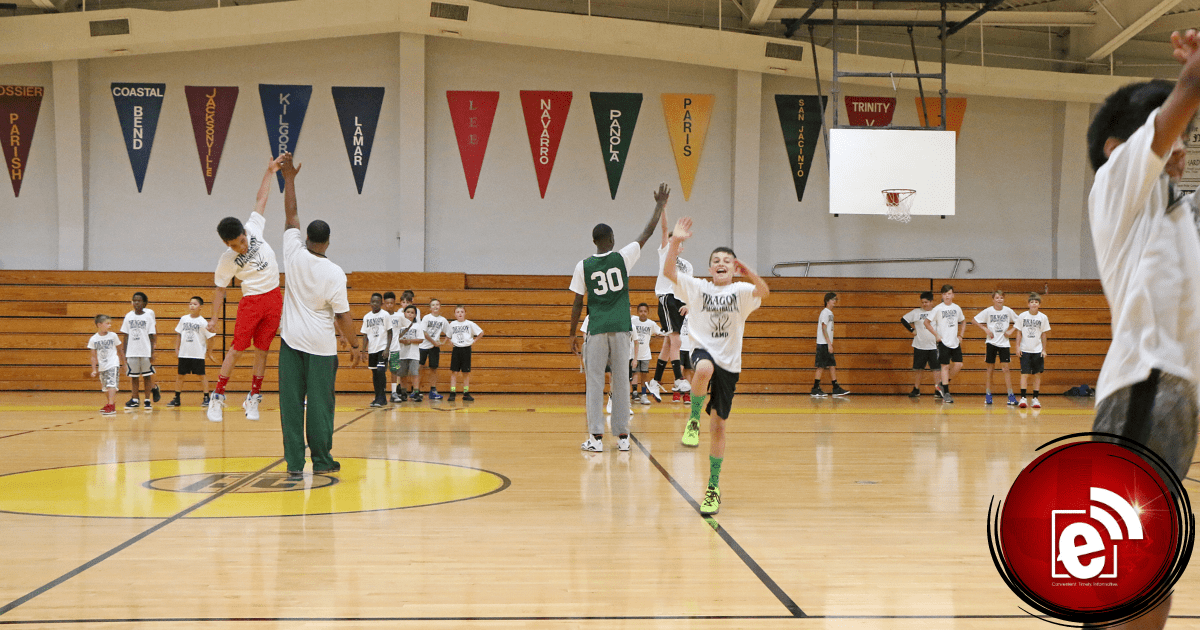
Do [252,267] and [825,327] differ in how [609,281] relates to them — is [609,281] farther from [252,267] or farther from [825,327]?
[825,327]

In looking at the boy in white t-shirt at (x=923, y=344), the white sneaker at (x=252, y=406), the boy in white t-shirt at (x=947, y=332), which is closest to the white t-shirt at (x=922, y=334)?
the boy in white t-shirt at (x=923, y=344)

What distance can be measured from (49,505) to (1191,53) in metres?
5.76

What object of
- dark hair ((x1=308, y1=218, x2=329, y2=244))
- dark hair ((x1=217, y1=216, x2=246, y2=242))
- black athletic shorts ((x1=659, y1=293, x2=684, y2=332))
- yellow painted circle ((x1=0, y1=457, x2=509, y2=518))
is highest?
dark hair ((x1=217, y1=216, x2=246, y2=242))

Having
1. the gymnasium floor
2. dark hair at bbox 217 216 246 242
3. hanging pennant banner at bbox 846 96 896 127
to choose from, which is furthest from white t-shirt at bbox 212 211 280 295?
hanging pennant banner at bbox 846 96 896 127

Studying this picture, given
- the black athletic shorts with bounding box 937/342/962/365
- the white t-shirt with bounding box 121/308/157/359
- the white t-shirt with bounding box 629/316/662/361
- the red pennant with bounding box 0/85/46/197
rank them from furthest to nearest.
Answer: the red pennant with bounding box 0/85/46/197, the black athletic shorts with bounding box 937/342/962/365, the white t-shirt with bounding box 629/316/662/361, the white t-shirt with bounding box 121/308/157/359

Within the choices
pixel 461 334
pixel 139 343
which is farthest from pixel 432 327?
pixel 139 343

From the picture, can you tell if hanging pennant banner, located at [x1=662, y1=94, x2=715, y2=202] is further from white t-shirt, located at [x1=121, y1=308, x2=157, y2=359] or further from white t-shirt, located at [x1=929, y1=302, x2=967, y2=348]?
white t-shirt, located at [x1=121, y1=308, x2=157, y2=359]

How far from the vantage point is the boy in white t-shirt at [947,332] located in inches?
530

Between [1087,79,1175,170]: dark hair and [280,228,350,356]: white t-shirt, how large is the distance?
468cm

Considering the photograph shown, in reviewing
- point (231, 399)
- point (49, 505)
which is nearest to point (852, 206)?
point (231, 399)

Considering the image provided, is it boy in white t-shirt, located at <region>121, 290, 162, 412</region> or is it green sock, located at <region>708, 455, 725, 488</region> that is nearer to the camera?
green sock, located at <region>708, 455, 725, 488</region>

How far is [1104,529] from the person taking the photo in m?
2.14

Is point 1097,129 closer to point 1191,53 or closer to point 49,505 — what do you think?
point 1191,53

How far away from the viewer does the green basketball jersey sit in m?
7.23
